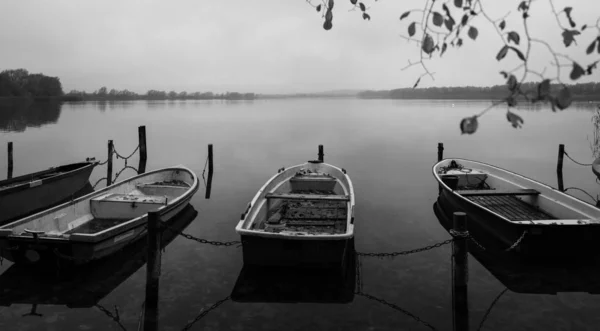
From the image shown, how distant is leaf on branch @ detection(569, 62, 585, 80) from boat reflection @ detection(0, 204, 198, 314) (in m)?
8.15

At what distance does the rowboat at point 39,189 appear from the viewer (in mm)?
13383

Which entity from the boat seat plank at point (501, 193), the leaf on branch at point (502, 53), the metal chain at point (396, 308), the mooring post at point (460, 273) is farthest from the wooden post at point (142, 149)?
the leaf on branch at point (502, 53)

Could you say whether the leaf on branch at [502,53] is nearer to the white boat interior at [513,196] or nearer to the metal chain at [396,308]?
the metal chain at [396,308]

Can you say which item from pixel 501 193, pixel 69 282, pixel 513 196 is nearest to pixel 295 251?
pixel 69 282

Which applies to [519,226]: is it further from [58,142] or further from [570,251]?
[58,142]

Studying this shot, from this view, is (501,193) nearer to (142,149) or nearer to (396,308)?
(396,308)

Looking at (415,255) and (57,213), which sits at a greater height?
(57,213)

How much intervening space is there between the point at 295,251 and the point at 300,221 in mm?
2842

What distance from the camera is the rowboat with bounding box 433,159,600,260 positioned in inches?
372

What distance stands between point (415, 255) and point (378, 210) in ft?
16.9

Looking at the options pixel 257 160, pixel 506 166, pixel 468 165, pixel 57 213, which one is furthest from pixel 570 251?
pixel 257 160

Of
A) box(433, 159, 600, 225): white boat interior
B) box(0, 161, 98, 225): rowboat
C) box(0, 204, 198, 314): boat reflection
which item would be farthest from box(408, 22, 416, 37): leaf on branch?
box(0, 161, 98, 225): rowboat

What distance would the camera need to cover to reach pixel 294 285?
9.16 m

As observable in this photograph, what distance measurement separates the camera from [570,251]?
962 centimetres
